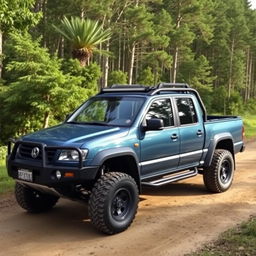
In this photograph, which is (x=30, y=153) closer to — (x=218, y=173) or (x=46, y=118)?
(x=218, y=173)

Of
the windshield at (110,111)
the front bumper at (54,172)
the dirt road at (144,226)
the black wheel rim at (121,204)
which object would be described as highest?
the windshield at (110,111)

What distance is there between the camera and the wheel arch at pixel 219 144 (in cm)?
840

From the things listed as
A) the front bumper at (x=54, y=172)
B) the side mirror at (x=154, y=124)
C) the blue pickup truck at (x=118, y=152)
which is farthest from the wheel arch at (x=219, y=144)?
the front bumper at (x=54, y=172)

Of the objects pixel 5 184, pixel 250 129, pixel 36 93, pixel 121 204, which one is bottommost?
pixel 5 184

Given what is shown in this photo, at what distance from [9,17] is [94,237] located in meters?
5.95

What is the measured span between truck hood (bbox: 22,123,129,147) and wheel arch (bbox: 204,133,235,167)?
249 cm

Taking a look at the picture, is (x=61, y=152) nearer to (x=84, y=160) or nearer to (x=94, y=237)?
(x=84, y=160)

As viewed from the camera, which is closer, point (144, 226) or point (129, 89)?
point (144, 226)

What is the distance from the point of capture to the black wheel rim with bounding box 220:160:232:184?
8.85 meters

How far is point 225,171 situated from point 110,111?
3.26 m

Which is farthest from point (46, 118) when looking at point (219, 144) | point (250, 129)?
point (250, 129)

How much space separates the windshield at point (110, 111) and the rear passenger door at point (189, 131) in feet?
3.43

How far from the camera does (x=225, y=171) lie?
906 cm

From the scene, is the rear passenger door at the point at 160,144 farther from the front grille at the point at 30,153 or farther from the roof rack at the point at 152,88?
A: the front grille at the point at 30,153
